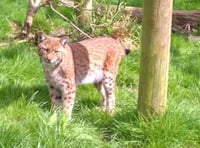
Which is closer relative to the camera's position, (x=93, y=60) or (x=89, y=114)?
(x=89, y=114)

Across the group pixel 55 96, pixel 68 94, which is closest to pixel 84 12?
pixel 55 96

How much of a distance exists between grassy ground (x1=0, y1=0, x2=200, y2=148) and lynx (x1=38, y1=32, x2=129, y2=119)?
15cm

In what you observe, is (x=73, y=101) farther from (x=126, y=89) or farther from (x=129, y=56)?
(x=129, y=56)

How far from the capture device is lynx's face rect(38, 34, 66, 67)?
537 centimetres

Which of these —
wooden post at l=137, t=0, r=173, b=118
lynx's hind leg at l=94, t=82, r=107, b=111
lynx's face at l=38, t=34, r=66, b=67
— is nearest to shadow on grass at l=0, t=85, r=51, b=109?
lynx's face at l=38, t=34, r=66, b=67

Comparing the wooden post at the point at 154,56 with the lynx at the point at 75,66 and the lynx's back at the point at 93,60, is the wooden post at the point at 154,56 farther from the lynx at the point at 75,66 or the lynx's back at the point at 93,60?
the lynx's back at the point at 93,60

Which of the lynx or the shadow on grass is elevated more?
the lynx

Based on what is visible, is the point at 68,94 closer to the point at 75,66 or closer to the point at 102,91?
the point at 75,66

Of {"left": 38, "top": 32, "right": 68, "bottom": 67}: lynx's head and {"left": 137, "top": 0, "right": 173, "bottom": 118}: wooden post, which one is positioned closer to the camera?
{"left": 137, "top": 0, "right": 173, "bottom": 118}: wooden post

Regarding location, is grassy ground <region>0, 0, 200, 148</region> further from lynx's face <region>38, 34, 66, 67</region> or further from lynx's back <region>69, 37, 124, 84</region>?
lynx's face <region>38, 34, 66, 67</region>

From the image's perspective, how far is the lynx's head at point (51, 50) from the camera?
5371 millimetres

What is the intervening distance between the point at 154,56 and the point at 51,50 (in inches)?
44.3

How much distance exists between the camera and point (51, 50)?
5.38 metres

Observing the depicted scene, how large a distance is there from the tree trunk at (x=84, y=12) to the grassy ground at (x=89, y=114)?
1208 mm
